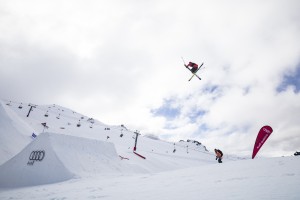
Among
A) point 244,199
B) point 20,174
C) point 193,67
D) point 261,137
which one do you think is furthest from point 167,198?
point 193,67

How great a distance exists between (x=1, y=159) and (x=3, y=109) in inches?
337

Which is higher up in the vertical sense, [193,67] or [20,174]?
[193,67]

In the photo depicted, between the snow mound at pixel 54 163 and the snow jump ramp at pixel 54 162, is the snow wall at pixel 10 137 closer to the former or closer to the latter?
the snow mound at pixel 54 163

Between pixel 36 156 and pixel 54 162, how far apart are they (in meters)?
1.77

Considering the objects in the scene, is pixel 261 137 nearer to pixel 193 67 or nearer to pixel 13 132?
pixel 193 67

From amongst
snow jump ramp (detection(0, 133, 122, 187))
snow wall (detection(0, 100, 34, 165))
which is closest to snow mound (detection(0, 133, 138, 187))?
snow jump ramp (detection(0, 133, 122, 187))

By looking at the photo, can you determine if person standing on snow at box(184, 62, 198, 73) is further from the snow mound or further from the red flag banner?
the snow mound

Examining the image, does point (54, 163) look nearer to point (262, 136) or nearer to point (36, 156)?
point (36, 156)

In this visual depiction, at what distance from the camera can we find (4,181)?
48.1ft

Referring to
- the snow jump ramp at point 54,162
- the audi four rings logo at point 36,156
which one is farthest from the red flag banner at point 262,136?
the audi four rings logo at point 36,156

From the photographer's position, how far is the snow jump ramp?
1424cm

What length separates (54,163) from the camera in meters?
14.8

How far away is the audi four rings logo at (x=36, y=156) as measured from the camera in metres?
15.4

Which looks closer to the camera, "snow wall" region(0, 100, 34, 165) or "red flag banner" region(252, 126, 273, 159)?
"red flag banner" region(252, 126, 273, 159)
